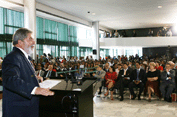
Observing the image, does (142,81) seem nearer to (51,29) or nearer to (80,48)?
(51,29)

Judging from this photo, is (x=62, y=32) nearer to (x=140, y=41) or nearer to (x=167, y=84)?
(x=140, y=41)

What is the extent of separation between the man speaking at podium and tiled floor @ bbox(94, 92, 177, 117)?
124 inches

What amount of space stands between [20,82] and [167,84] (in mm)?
5599

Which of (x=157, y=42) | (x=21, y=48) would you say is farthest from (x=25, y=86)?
(x=157, y=42)

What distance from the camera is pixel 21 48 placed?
5.93ft

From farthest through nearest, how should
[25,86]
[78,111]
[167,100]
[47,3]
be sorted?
[47,3], [167,100], [78,111], [25,86]

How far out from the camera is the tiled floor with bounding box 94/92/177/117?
15.4ft

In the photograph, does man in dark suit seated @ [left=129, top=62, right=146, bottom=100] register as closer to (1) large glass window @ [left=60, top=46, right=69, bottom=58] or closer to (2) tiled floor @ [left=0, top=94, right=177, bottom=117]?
(2) tiled floor @ [left=0, top=94, right=177, bottom=117]

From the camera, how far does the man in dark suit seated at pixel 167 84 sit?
19.5ft

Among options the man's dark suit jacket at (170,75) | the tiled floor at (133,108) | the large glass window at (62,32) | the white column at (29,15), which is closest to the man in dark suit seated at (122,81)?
the tiled floor at (133,108)

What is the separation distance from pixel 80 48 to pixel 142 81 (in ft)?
44.7

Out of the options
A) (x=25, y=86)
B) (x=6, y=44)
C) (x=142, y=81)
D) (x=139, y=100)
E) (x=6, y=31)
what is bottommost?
(x=139, y=100)

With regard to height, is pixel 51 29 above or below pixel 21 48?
above

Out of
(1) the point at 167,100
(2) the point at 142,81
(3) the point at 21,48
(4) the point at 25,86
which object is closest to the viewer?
(4) the point at 25,86
